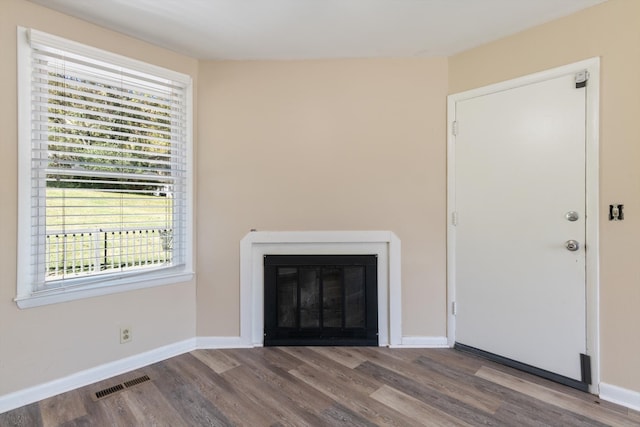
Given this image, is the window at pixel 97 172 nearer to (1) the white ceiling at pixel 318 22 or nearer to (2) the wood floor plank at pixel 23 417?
(1) the white ceiling at pixel 318 22

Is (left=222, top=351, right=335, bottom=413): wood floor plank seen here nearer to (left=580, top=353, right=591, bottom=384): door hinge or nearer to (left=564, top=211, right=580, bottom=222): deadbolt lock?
(left=580, top=353, right=591, bottom=384): door hinge

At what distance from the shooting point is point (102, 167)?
2033 millimetres

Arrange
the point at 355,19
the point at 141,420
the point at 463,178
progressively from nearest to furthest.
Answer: the point at 141,420 → the point at 355,19 → the point at 463,178

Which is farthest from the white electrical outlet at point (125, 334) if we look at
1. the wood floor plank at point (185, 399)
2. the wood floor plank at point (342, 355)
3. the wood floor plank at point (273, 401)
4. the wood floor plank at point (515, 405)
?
the wood floor plank at point (515, 405)

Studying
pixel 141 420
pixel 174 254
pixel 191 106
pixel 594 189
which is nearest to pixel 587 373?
pixel 594 189

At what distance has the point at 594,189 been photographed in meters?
1.79

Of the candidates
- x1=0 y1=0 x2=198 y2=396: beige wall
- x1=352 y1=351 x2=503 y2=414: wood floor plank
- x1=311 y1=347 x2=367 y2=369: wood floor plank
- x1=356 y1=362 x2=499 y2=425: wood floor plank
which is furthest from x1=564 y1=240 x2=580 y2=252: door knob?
x1=0 y1=0 x2=198 y2=396: beige wall

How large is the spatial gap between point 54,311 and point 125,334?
0.46 m

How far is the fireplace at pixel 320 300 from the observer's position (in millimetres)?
2447

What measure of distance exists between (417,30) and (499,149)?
1027 mm

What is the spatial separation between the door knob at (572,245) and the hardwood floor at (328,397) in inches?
34.6

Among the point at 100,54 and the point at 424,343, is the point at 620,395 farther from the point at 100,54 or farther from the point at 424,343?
the point at 100,54

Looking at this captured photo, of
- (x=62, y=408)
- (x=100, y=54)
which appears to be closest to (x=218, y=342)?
(x=62, y=408)

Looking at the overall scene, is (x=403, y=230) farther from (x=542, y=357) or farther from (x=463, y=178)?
(x=542, y=357)
